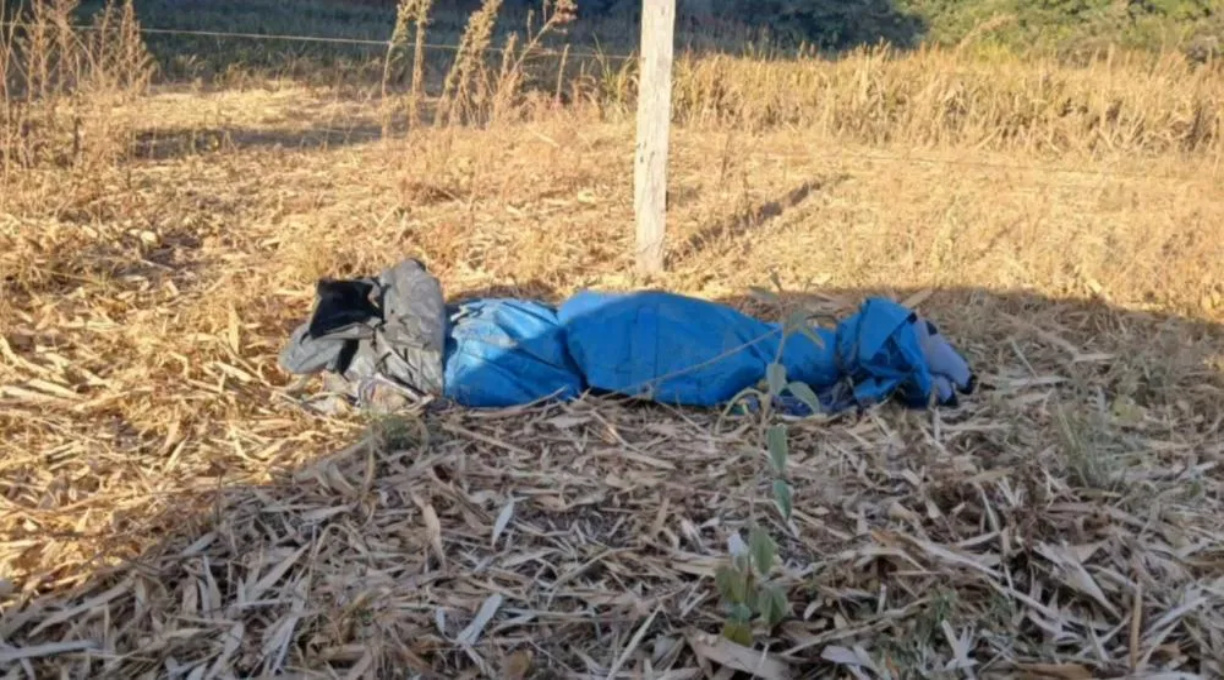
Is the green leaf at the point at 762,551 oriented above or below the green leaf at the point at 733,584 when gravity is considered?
above

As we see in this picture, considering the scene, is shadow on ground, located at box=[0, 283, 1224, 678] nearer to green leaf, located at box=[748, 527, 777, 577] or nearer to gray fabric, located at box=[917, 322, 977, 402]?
gray fabric, located at box=[917, 322, 977, 402]

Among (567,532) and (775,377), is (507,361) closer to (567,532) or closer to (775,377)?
(567,532)

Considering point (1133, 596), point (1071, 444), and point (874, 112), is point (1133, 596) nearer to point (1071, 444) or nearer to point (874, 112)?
point (1071, 444)

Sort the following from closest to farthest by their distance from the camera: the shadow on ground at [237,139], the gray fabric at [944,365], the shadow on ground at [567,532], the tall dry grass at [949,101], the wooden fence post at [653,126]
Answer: the shadow on ground at [567,532] < the gray fabric at [944,365] < the wooden fence post at [653,126] < the shadow on ground at [237,139] < the tall dry grass at [949,101]

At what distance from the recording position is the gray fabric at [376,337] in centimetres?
316

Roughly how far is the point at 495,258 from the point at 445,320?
4.44 feet

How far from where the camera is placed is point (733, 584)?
2127 millimetres

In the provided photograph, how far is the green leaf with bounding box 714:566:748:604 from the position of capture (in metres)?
2.12

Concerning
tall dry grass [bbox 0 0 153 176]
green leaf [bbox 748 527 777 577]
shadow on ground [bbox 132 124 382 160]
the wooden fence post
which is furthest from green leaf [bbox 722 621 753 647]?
shadow on ground [bbox 132 124 382 160]

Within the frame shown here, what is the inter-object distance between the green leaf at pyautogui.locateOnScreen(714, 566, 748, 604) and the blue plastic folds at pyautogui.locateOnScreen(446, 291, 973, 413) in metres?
1.06

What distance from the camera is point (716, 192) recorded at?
5.88 m

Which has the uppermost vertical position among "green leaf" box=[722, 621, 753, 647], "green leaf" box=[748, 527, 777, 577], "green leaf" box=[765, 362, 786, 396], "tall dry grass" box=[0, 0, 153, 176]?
"tall dry grass" box=[0, 0, 153, 176]


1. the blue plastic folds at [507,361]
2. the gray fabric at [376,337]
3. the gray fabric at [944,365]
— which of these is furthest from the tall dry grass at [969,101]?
the gray fabric at [376,337]

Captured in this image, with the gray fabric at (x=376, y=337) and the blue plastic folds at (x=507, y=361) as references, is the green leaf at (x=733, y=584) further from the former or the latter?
the gray fabric at (x=376, y=337)
